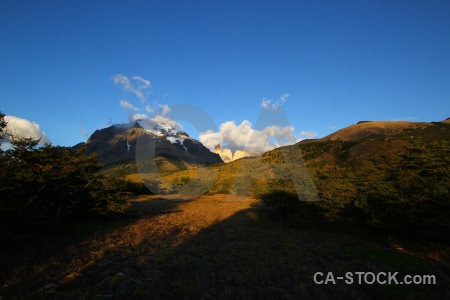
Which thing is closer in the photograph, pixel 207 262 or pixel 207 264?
pixel 207 264

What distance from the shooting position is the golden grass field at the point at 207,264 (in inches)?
300

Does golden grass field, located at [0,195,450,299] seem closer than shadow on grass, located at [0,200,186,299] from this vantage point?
Yes

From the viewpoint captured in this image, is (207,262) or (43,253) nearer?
(207,262)

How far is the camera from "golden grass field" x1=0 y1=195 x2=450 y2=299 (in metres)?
7.63

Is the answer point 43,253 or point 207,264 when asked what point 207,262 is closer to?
point 207,264

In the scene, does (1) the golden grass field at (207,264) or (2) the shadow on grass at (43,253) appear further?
(2) the shadow on grass at (43,253)

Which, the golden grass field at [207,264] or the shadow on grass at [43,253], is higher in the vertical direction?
the shadow on grass at [43,253]

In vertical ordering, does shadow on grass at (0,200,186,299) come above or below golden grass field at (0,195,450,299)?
above

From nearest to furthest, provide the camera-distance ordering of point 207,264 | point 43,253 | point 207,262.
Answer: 1. point 207,264
2. point 207,262
3. point 43,253

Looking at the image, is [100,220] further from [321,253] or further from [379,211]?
[379,211]

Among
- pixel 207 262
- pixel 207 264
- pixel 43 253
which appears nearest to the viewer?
pixel 207 264

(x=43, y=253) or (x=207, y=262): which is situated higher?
(x=43, y=253)

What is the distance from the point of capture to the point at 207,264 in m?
10.1

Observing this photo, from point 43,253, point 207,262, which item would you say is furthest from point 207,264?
point 43,253
